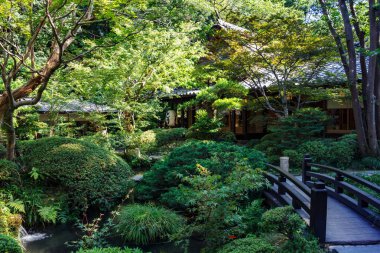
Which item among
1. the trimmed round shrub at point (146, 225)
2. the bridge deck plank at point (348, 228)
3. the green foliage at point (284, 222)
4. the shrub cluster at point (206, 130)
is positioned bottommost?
the trimmed round shrub at point (146, 225)

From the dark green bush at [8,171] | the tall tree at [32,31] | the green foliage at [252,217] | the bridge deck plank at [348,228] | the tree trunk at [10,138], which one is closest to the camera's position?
the bridge deck plank at [348,228]

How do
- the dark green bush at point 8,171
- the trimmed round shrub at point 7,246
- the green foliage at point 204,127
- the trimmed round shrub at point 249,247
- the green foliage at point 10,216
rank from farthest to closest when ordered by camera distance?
the green foliage at point 204,127 < the dark green bush at point 8,171 < the green foliage at point 10,216 < the trimmed round shrub at point 249,247 < the trimmed round shrub at point 7,246

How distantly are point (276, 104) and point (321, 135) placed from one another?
7.96 ft

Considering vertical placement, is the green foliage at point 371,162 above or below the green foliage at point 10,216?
above

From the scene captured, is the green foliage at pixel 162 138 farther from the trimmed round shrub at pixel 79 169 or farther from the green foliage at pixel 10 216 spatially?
the green foliage at pixel 10 216

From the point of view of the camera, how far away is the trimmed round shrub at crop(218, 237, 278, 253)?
4.77 metres

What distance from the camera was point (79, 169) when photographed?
8.55m

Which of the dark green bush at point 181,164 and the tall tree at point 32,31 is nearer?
the tall tree at point 32,31

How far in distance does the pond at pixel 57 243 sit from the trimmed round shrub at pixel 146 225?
0.19 meters

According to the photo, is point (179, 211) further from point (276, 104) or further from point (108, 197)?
point (276, 104)

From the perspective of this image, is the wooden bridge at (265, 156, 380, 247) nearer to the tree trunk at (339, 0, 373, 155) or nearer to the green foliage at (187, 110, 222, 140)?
the tree trunk at (339, 0, 373, 155)

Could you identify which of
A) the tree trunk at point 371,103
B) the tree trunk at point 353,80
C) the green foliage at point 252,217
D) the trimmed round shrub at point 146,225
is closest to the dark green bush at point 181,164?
the trimmed round shrub at point 146,225

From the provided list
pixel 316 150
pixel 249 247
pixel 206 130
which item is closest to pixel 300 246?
pixel 249 247

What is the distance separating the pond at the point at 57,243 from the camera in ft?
21.8
